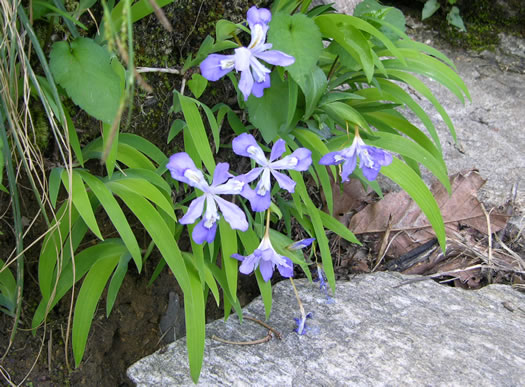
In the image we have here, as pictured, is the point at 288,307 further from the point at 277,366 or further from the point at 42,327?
the point at 42,327

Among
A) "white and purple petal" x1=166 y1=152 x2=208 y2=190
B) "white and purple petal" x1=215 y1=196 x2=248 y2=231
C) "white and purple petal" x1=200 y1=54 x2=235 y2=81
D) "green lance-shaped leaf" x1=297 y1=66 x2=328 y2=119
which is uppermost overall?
"white and purple petal" x1=200 y1=54 x2=235 y2=81

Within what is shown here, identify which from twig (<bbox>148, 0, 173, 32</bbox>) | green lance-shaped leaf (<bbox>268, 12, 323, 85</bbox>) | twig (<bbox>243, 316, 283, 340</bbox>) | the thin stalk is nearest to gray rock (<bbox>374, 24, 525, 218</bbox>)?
twig (<bbox>243, 316, 283, 340</bbox>)

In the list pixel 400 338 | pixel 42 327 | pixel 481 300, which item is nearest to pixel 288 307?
pixel 400 338

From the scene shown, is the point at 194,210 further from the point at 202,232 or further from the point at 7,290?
the point at 7,290

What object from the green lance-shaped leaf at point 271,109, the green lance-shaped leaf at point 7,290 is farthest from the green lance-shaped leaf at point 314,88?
the green lance-shaped leaf at point 7,290

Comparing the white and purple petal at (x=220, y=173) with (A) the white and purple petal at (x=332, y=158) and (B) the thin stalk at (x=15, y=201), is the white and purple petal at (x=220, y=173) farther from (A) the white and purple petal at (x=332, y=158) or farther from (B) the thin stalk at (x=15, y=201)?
(B) the thin stalk at (x=15, y=201)

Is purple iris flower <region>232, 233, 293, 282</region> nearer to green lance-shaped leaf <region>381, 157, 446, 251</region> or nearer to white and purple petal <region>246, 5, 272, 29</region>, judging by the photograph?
green lance-shaped leaf <region>381, 157, 446, 251</region>
